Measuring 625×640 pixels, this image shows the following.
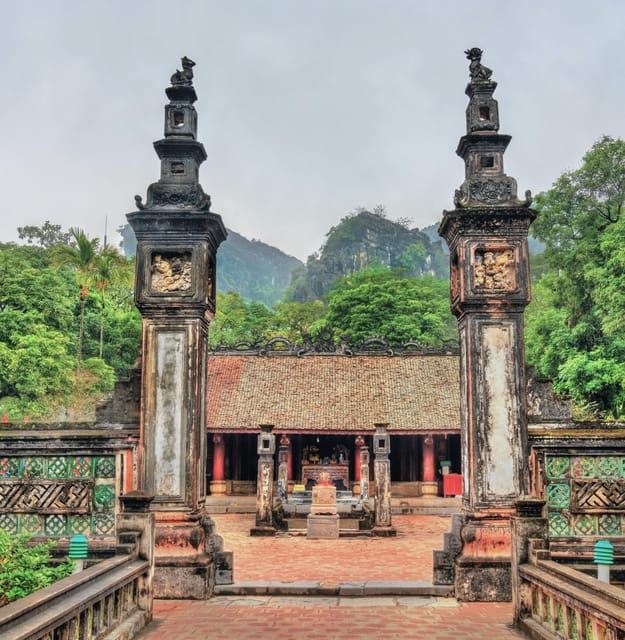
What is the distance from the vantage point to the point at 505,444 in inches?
318

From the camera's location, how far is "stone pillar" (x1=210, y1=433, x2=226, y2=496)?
25016 millimetres

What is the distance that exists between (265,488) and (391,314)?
25.0m

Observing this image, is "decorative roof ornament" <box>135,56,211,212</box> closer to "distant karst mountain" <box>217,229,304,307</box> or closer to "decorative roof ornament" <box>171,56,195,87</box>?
"decorative roof ornament" <box>171,56,195,87</box>

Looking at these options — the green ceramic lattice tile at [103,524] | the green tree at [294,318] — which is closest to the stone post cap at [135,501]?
the green ceramic lattice tile at [103,524]

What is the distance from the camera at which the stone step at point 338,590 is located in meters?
7.87

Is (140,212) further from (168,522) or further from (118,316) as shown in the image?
(118,316)

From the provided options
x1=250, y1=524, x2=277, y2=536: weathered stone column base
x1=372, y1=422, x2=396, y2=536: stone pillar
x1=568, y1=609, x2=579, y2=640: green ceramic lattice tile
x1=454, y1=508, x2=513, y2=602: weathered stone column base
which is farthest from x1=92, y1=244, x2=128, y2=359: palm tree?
x1=568, y1=609, x2=579, y2=640: green ceramic lattice tile

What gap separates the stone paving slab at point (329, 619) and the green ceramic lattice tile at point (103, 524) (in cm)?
97

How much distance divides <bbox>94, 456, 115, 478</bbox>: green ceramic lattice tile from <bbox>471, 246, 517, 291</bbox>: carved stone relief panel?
15.9 feet

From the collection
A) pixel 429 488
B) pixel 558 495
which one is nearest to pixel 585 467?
pixel 558 495

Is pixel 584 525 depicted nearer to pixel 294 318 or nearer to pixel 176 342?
pixel 176 342

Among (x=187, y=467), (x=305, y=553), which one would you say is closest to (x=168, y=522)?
(x=187, y=467)

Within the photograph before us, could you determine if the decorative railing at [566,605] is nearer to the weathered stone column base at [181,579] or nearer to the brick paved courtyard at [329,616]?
the brick paved courtyard at [329,616]

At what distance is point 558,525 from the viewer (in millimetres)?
7625
